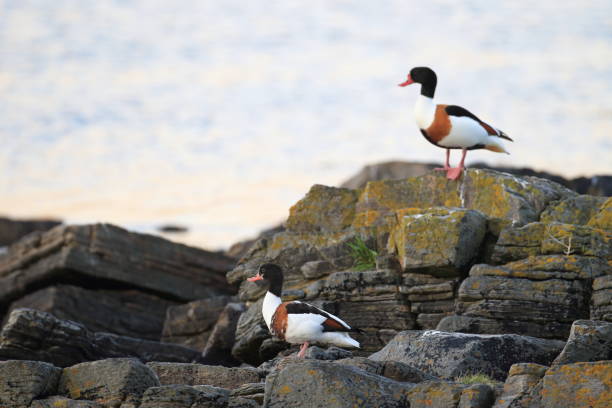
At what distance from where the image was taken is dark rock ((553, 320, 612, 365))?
44.7 feet

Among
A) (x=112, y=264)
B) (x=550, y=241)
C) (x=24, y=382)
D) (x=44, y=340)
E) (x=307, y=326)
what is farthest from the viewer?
(x=112, y=264)

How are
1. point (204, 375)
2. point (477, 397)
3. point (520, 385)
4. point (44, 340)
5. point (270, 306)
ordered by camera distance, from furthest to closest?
1. point (44, 340)
2. point (270, 306)
3. point (204, 375)
4. point (520, 385)
5. point (477, 397)

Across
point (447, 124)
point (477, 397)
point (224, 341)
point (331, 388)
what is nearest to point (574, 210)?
point (447, 124)

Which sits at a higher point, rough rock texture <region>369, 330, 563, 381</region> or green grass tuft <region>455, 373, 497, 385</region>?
rough rock texture <region>369, 330, 563, 381</region>

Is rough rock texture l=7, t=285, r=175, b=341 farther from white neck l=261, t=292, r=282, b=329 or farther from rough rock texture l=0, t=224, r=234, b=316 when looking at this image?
white neck l=261, t=292, r=282, b=329

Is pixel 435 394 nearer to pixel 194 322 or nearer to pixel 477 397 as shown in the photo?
pixel 477 397

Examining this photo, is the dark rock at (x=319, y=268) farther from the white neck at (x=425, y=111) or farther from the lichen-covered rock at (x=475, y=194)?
the white neck at (x=425, y=111)

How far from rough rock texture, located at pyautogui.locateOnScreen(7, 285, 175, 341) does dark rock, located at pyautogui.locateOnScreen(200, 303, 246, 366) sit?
27.6ft

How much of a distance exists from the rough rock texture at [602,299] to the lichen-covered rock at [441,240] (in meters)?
2.81

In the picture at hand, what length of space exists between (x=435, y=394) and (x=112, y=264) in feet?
73.3

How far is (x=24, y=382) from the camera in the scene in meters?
14.1

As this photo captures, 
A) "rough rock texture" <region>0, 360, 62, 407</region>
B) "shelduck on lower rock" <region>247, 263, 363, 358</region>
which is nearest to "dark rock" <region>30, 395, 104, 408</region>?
"rough rock texture" <region>0, 360, 62, 407</region>

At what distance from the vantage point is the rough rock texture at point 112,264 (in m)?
32.6

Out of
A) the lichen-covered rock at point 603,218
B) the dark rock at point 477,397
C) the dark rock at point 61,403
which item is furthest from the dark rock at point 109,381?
the lichen-covered rock at point 603,218
